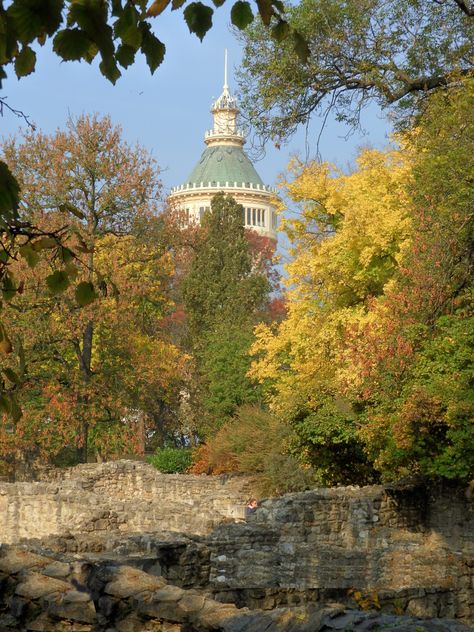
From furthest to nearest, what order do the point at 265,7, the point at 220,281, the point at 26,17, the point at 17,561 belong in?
the point at 220,281 < the point at 17,561 < the point at 265,7 < the point at 26,17

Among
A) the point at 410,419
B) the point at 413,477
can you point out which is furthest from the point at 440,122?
the point at 413,477

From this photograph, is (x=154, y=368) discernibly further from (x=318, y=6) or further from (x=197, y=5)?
(x=197, y=5)

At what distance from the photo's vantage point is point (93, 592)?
8.70m

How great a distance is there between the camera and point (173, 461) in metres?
41.0

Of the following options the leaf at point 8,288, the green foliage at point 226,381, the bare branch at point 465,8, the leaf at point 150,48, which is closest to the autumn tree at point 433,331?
the bare branch at point 465,8

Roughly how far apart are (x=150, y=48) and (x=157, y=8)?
0.22 metres

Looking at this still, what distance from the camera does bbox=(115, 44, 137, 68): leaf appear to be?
6199 millimetres

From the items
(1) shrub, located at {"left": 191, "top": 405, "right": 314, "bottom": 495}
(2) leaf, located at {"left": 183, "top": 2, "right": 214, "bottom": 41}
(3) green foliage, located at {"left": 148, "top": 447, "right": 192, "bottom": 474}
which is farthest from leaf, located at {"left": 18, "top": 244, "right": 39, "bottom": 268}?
(3) green foliage, located at {"left": 148, "top": 447, "right": 192, "bottom": 474}

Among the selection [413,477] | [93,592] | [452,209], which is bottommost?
[93,592]

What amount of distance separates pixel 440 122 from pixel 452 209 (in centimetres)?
161

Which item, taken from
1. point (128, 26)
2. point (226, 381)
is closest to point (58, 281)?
point (128, 26)

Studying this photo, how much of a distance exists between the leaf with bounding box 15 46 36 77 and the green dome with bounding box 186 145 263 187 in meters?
117

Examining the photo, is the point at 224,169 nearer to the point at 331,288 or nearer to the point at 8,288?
the point at 331,288

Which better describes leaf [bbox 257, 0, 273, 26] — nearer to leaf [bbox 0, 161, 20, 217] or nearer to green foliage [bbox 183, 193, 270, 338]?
leaf [bbox 0, 161, 20, 217]
